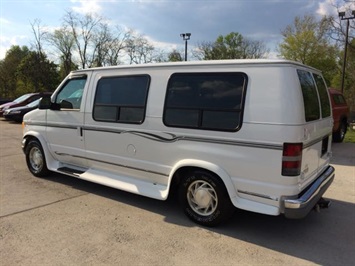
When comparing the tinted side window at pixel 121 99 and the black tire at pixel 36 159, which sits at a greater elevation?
the tinted side window at pixel 121 99

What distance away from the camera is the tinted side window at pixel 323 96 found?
457 centimetres

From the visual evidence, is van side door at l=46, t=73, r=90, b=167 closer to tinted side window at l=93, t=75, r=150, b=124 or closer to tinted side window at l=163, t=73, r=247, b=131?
tinted side window at l=93, t=75, r=150, b=124

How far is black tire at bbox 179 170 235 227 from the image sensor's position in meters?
4.07

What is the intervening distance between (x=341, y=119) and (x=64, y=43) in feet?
122

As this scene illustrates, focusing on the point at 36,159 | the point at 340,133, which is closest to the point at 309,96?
the point at 36,159

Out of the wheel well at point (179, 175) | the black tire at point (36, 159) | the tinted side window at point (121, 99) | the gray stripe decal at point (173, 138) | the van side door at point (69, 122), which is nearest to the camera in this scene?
the gray stripe decal at point (173, 138)

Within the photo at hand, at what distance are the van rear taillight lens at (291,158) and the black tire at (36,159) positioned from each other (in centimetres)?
467

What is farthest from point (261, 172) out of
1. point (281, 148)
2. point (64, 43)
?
point (64, 43)

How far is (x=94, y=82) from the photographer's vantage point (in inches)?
212

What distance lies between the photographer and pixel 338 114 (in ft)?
35.0

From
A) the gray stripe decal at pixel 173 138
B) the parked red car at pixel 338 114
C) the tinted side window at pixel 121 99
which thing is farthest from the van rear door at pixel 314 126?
the parked red car at pixel 338 114

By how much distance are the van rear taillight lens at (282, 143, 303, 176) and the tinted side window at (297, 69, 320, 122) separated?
45cm

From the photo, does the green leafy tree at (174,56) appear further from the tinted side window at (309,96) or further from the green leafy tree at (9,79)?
the tinted side window at (309,96)

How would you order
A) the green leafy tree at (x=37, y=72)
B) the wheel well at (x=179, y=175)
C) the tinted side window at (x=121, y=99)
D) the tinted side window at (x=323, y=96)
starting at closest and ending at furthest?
the wheel well at (x=179, y=175), the tinted side window at (x=323, y=96), the tinted side window at (x=121, y=99), the green leafy tree at (x=37, y=72)
